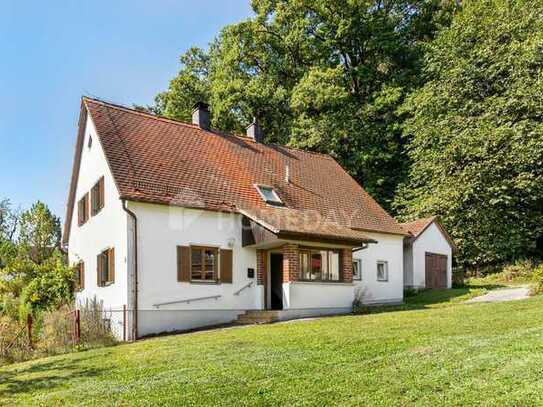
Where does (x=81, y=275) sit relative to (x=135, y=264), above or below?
below

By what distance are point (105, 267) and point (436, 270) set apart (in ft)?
52.2

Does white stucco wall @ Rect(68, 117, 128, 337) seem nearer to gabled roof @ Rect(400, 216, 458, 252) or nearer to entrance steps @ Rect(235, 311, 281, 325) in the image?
entrance steps @ Rect(235, 311, 281, 325)

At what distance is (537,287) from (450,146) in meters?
14.1

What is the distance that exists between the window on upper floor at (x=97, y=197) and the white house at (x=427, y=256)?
43.3ft

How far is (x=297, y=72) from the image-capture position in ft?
116

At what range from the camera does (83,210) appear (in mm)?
20125

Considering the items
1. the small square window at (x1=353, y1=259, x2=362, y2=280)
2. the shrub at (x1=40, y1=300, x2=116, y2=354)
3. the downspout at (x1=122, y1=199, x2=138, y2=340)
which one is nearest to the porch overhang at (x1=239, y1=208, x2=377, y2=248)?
the small square window at (x1=353, y1=259, x2=362, y2=280)

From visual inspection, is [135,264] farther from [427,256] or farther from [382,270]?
[427,256]

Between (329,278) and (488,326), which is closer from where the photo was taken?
(488,326)

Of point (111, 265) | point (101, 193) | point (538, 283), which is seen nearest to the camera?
point (111, 265)

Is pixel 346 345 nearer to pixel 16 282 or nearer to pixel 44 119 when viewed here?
pixel 44 119

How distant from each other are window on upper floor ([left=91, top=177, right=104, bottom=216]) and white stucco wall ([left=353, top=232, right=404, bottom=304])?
31.2 feet

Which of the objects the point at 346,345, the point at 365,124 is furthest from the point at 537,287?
the point at 365,124

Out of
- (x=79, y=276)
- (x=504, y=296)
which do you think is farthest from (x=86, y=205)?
(x=504, y=296)
